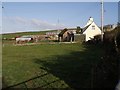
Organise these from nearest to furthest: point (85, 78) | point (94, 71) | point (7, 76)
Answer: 1. point (94, 71)
2. point (85, 78)
3. point (7, 76)

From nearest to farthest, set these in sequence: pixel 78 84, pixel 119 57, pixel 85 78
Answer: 1. pixel 119 57
2. pixel 78 84
3. pixel 85 78

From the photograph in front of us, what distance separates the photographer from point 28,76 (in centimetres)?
1456

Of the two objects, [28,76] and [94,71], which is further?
[28,76]

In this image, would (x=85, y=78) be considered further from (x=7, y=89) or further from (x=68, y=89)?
(x=7, y=89)

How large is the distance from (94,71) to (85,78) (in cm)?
278

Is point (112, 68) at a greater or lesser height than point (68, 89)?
greater

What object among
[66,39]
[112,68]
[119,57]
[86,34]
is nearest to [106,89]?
[112,68]

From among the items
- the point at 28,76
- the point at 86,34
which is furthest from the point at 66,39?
the point at 28,76

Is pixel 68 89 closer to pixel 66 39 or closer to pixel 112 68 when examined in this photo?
pixel 112 68

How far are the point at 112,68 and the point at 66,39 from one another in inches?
2604

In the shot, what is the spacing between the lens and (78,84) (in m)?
12.1

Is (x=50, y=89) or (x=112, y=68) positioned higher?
(x=112, y=68)

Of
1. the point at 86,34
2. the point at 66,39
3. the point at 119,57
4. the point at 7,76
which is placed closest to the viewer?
the point at 119,57

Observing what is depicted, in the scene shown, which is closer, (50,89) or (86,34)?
(50,89)
